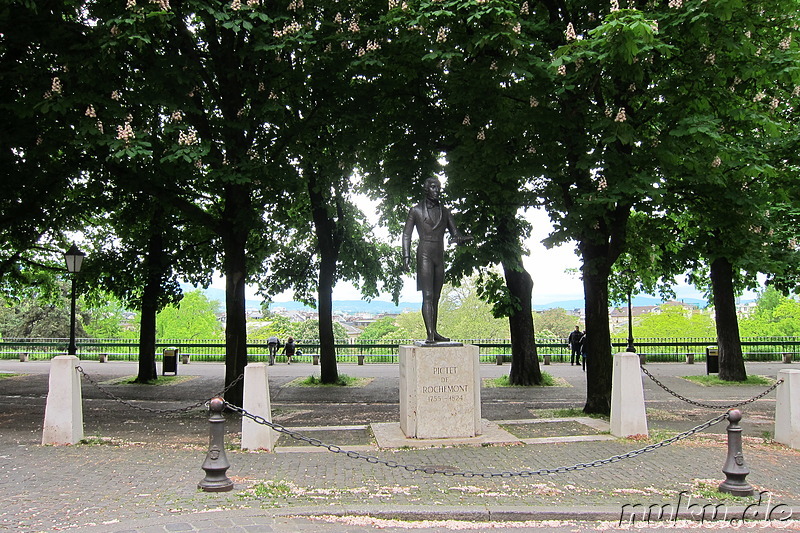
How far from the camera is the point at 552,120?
11.5m

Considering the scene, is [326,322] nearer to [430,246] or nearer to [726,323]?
[430,246]

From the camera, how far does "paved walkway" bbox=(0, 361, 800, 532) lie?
19.8 ft

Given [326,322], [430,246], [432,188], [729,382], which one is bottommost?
[729,382]

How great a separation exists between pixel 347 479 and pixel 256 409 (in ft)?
8.11

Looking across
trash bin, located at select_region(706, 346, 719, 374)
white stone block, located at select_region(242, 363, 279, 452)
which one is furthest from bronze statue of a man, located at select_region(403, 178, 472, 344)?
trash bin, located at select_region(706, 346, 719, 374)

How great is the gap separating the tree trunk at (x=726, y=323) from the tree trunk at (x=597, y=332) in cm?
991

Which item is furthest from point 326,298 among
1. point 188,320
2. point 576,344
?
point 188,320

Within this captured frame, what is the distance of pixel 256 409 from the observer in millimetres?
9398

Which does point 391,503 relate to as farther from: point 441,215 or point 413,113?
point 413,113

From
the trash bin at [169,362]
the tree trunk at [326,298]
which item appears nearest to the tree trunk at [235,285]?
the tree trunk at [326,298]

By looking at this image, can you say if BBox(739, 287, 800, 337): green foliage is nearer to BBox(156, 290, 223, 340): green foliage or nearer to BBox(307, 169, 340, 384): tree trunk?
BBox(307, 169, 340, 384): tree trunk

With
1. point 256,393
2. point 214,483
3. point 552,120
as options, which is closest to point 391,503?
point 214,483

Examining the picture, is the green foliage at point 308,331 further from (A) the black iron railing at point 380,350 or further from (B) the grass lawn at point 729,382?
(B) the grass lawn at point 729,382

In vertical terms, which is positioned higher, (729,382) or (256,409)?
(256,409)
